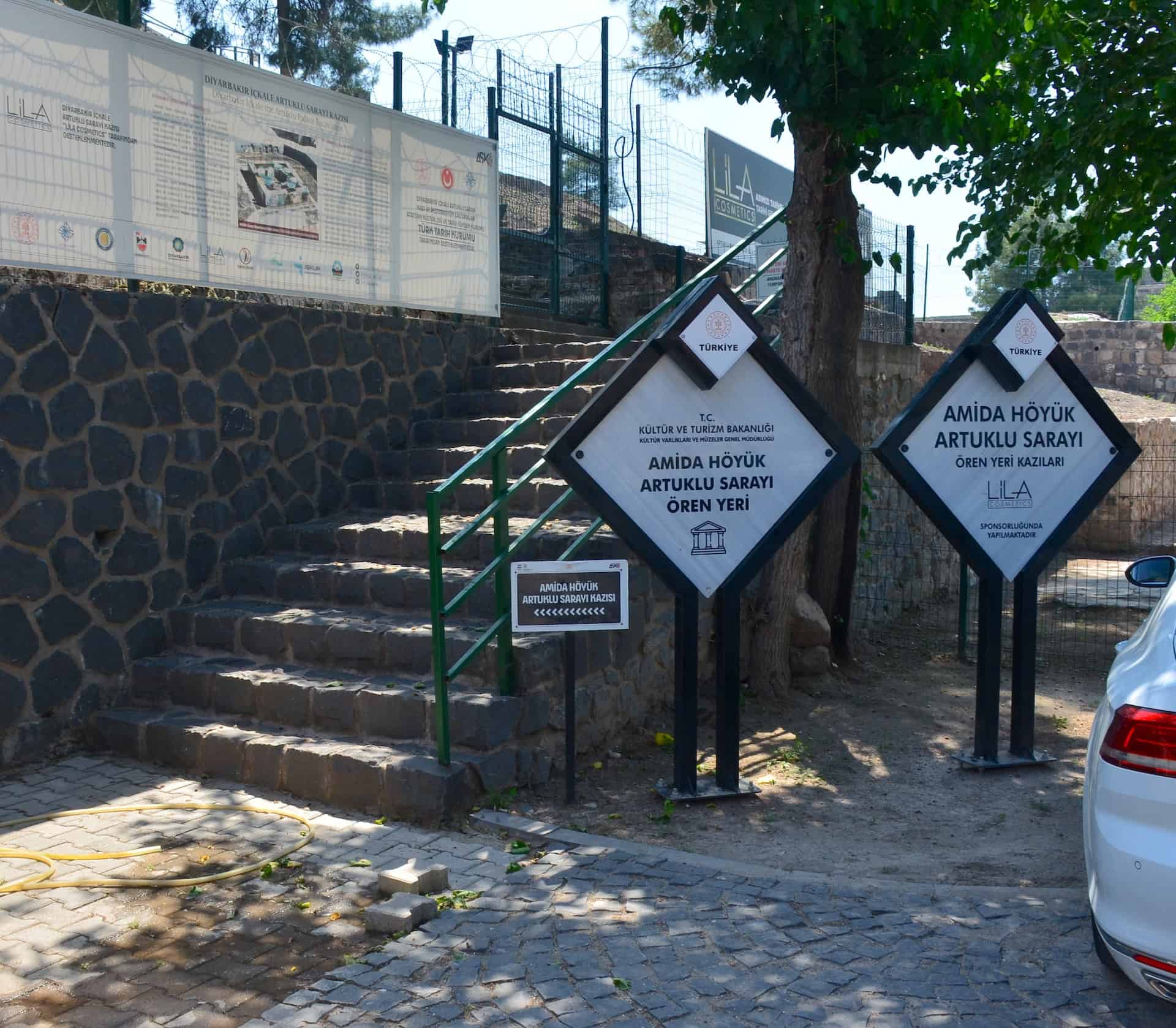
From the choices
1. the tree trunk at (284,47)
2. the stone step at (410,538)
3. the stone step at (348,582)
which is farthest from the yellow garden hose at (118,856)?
the tree trunk at (284,47)

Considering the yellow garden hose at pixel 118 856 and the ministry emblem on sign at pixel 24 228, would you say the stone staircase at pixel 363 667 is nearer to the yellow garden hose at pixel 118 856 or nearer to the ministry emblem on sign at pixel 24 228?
the yellow garden hose at pixel 118 856

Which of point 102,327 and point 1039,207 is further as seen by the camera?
point 1039,207

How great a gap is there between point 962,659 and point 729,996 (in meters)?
6.01

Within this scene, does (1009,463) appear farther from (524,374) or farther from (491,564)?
(524,374)

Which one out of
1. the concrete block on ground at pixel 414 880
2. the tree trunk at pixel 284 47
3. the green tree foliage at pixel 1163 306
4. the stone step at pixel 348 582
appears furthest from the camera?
the green tree foliage at pixel 1163 306

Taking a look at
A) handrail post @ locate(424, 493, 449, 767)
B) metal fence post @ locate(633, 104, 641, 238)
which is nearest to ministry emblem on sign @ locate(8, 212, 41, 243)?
handrail post @ locate(424, 493, 449, 767)

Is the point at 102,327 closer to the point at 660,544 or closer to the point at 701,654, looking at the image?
the point at 660,544

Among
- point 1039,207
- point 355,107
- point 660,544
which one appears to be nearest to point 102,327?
point 355,107

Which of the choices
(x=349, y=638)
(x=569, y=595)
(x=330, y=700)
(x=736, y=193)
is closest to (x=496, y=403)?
(x=349, y=638)

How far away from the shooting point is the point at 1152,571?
4.57 m

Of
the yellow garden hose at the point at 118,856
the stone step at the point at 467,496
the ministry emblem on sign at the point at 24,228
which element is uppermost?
the ministry emblem on sign at the point at 24,228

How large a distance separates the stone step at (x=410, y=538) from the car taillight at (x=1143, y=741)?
354cm

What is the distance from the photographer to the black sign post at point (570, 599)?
5.23 m

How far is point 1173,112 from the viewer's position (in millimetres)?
7254
